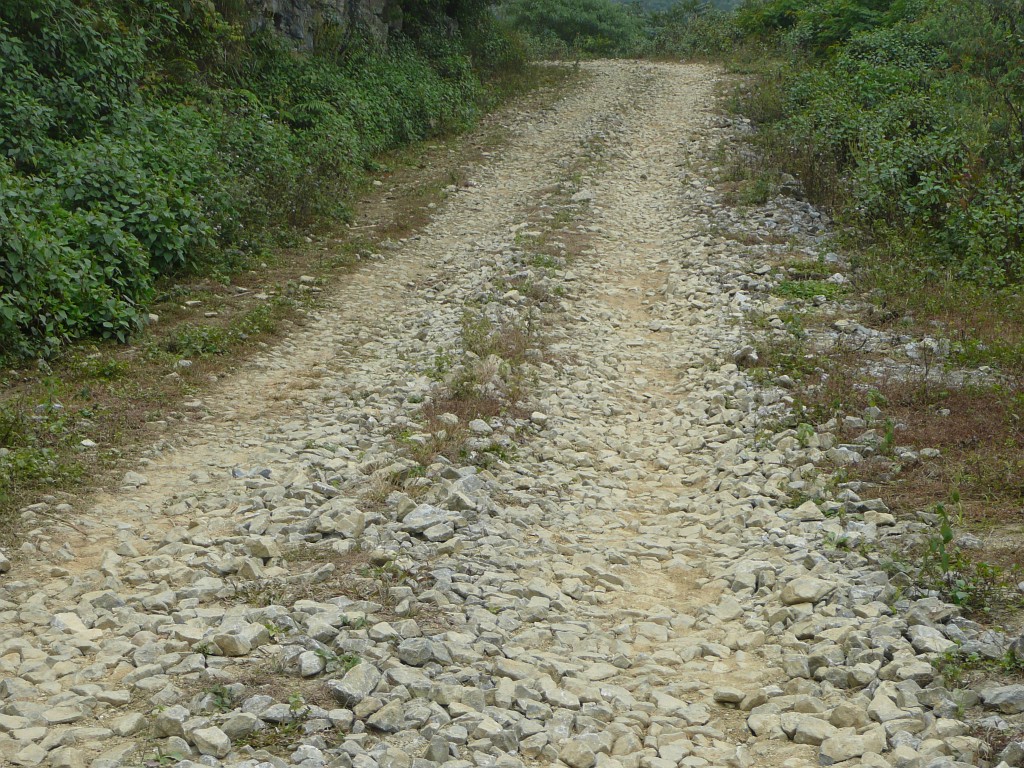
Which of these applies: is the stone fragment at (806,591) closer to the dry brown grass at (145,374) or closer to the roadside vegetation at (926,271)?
the roadside vegetation at (926,271)

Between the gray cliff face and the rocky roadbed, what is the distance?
1155 centimetres

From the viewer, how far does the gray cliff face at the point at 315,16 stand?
65.3ft

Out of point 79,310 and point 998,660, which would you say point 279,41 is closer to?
point 79,310

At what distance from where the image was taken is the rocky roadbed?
4492 mm

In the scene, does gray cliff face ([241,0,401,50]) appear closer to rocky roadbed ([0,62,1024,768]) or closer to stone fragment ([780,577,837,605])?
rocky roadbed ([0,62,1024,768])

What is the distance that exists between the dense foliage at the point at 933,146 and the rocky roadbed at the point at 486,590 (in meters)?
3.44

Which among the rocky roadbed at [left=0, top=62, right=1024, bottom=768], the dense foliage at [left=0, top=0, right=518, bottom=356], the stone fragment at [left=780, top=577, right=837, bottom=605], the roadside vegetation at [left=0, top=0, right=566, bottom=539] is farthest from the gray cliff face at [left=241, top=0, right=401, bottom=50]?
the stone fragment at [left=780, top=577, right=837, bottom=605]

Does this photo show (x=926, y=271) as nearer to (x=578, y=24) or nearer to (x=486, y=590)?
(x=486, y=590)

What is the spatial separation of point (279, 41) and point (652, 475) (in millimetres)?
15825

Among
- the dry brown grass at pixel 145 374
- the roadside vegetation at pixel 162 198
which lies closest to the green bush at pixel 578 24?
the roadside vegetation at pixel 162 198

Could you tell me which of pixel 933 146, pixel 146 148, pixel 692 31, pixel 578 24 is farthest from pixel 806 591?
pixel 578 24

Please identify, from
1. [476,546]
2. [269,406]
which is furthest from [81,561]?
[269,406]

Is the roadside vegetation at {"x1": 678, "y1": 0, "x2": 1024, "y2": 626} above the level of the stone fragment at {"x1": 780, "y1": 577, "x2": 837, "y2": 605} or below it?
above

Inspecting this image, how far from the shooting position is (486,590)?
5.94 meters
